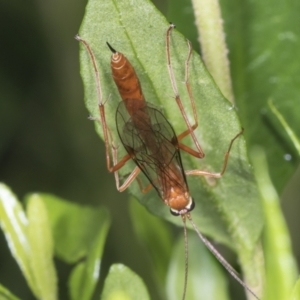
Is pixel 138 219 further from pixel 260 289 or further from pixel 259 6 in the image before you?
pixel 259 6

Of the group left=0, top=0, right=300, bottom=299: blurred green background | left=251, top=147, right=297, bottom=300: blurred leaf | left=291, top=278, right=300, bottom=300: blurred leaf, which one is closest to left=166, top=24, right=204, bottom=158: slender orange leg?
left=251, top=147, right=297, bottom=300: blurred leaf

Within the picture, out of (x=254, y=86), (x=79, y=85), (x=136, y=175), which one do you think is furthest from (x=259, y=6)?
(x=79, y=85)

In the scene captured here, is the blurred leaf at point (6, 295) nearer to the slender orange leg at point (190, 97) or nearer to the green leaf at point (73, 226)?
the green leaf at point (73, 226)

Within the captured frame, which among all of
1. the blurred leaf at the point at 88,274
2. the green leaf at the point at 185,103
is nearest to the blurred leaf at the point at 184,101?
the green leaf at the point at 185,103

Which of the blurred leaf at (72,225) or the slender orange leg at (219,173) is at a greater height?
the slender orange leg at (219,173)

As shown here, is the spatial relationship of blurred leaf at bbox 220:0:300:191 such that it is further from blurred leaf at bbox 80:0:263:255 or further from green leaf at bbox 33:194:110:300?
green leaf at bbox 33:194:110:300

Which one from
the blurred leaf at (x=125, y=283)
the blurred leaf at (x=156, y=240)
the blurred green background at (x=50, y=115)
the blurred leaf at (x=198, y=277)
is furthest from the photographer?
the blurred green background at (x=50, y=115)

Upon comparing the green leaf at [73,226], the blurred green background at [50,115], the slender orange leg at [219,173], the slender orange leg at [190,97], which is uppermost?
the slender orange leg at [190,97]
